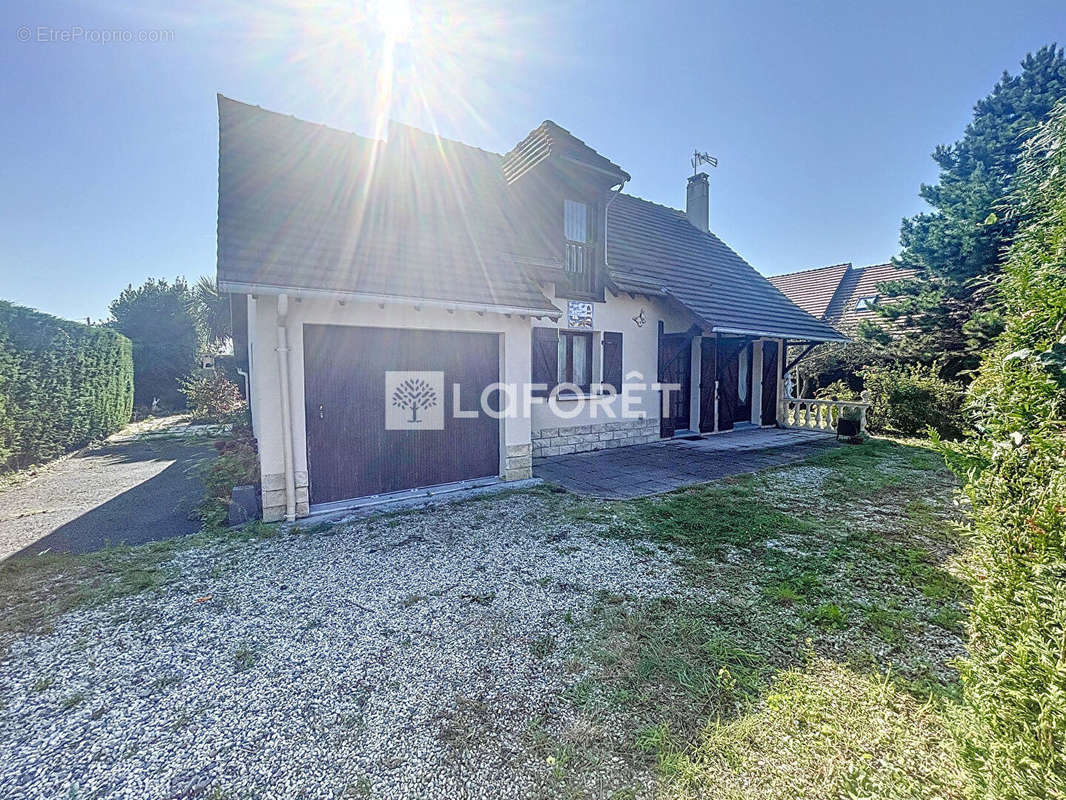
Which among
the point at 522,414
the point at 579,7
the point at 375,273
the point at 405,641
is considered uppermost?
the point at 579,7

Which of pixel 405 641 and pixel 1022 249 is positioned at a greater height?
pixel 1022 249

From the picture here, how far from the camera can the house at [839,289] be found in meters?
21.2

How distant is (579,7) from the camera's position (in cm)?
727

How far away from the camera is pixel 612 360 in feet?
34.8

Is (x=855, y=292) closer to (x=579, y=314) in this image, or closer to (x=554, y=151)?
(x=579, y=314)

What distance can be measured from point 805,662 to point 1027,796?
139cm

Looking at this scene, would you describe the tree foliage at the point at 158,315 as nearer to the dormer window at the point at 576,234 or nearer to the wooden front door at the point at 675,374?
the dormer window at the point at 576,234

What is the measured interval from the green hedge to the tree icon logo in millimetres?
7377

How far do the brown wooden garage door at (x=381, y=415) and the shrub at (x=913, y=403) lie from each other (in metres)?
11.3

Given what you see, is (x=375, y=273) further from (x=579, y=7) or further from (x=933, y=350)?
(x=933, y=350)

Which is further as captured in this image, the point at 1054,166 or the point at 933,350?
the point at 933,350

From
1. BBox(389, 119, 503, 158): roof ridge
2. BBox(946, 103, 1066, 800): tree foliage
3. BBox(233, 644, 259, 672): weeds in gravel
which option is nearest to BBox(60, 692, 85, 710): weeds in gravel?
BBox(233, 644, 259, 672): weeds in gravel

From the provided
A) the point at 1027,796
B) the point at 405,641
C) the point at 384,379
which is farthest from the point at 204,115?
the point at 1027,796

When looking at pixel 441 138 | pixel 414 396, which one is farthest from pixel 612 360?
pixel 441 138
